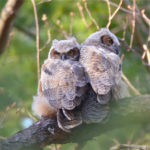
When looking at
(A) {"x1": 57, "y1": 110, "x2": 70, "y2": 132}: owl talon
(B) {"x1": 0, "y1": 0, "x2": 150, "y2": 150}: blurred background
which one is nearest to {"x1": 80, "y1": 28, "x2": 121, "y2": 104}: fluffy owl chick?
(A) {"x1": 57, "y1": 110, "x2": 70, "y2": 132}: owl talon

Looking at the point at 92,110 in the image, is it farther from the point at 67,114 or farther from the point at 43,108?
the point at 43,108

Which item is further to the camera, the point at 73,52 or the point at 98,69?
the point at 73,52

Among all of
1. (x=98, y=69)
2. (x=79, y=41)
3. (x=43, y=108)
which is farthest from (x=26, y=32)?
(x=98, y=69)

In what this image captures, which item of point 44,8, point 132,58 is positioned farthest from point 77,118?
point 44,8

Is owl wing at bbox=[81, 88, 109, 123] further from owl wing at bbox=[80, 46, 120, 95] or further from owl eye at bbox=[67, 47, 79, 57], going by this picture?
owl eye at bbox=[67, 47, 79, 57]

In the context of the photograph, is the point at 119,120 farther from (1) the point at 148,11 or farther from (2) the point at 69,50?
(1) the point at 148,11
